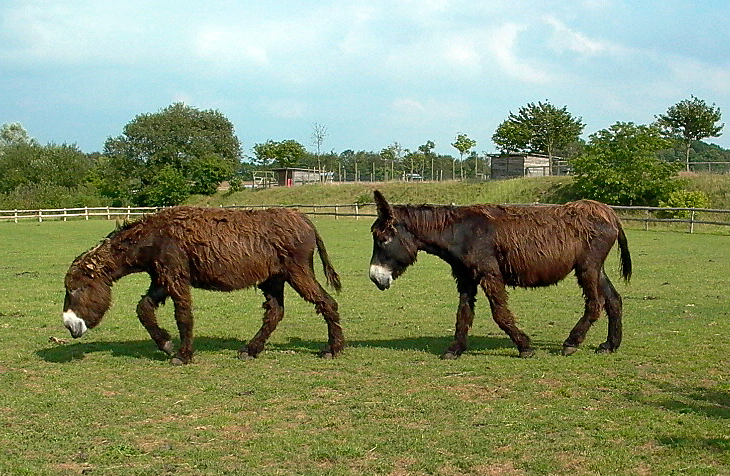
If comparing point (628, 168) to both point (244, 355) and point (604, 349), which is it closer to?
point (604, 349)

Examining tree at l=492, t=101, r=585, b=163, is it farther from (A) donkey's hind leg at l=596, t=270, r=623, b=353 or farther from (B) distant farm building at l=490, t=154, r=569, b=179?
(A) donkey's hind leg at l=596, t=270, r=623, b=353

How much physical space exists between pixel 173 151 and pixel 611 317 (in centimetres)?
7857

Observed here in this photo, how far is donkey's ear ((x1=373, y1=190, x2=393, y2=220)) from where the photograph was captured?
988 cm

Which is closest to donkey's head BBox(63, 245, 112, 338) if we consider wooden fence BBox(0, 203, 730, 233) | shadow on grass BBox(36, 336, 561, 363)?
shadow on grass BBox(36, 336, 561, 363)

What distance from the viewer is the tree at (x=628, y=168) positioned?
48.6 metres

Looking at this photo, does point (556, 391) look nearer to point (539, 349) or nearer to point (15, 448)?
point (539, 349)

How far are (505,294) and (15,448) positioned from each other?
596cm

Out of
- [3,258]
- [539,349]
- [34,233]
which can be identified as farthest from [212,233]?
[34,233]

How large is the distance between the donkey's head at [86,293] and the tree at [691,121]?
Answer: 2295 inches

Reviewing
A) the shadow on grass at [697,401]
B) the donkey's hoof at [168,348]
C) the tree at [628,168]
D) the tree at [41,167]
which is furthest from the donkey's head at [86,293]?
the tree at [41,167]

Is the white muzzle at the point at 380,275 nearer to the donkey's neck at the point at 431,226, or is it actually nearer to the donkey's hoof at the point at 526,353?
the donkey's neck at the point at 431,226

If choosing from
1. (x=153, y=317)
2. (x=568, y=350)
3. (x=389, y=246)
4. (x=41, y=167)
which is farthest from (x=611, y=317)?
(x=41, y=167)

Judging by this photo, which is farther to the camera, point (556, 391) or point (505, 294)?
point (505, 294)

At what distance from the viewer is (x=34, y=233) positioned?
42.2m
